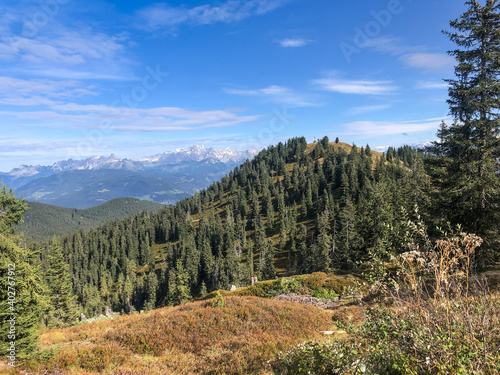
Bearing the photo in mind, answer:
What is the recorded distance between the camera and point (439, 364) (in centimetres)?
398

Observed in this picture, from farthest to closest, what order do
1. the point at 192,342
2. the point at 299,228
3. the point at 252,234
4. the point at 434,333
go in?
the point at 252,234 → the point at 299,228 → the point at 192,342 → the point at 434,333

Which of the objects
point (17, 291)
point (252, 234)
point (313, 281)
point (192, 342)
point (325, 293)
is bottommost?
point (252, 234)

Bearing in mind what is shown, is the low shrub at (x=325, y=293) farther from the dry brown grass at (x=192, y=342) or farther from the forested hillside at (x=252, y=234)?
the forested hillside at (x=252, y=234)

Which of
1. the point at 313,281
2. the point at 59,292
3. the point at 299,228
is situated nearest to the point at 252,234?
the point at 299,228

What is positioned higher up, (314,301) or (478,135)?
(478,135)

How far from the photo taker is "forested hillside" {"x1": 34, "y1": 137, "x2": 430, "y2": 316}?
5784 centimetres

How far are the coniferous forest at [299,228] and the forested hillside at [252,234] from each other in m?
0.59

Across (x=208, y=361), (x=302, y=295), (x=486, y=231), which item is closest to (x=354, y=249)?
(x=302, y=295)

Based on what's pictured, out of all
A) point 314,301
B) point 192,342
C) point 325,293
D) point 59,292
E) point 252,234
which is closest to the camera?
point 192,342

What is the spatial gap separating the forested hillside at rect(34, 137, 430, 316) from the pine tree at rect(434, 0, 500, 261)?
22925mm

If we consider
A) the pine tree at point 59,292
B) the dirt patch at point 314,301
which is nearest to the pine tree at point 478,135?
the dirt patch at point 314,301

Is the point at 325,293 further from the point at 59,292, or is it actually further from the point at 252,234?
the point at 252,234

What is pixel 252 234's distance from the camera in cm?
12912

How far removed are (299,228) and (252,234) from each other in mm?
29464
